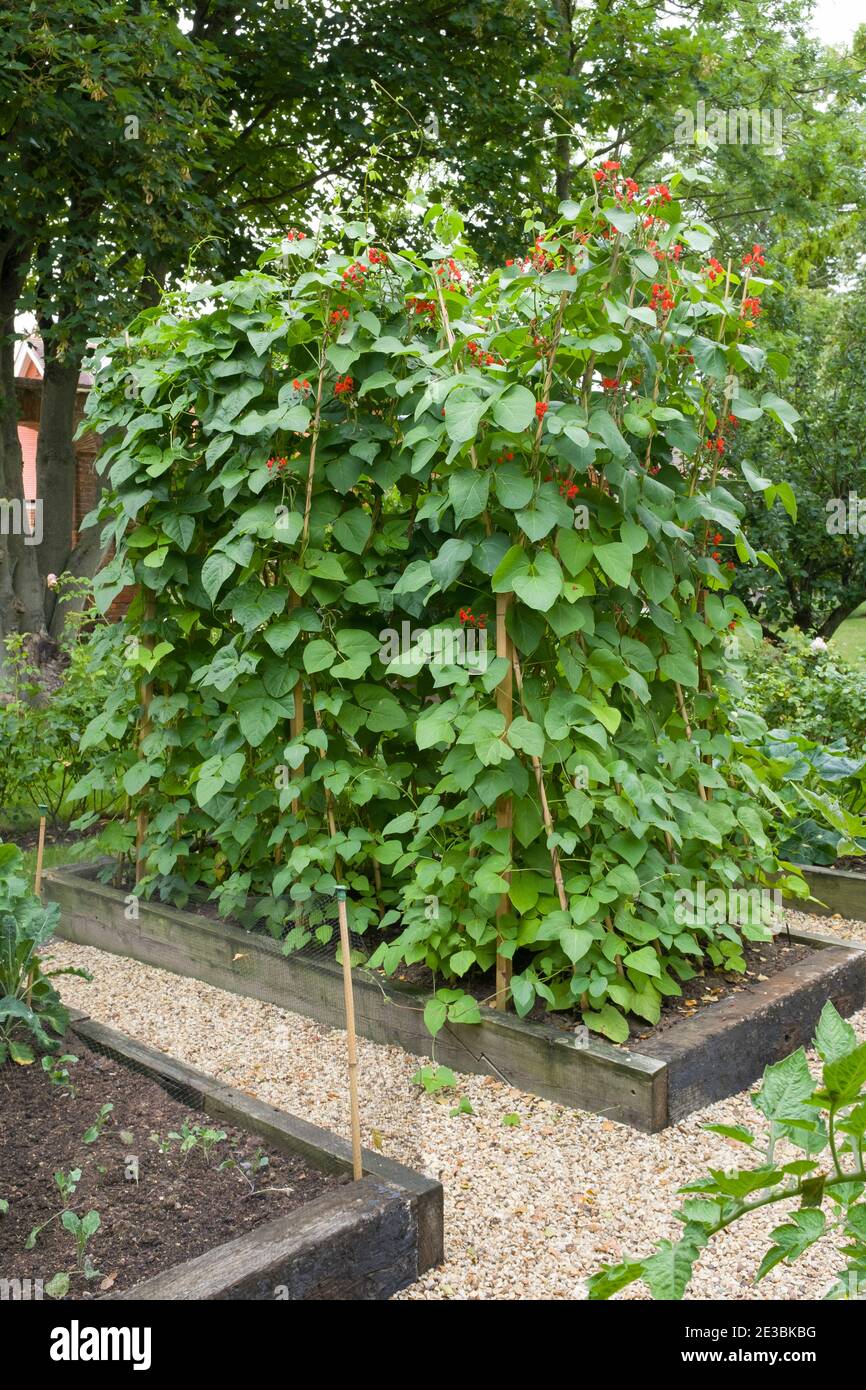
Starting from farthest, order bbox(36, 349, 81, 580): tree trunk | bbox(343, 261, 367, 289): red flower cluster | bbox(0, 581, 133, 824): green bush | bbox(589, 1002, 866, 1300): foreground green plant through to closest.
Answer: bbox(36, 349, 81, 580): tree trunk → bbox(0, 581, 133, 824): green bush → bbox(343, 261, 367, 289): red flower cluster → bbox(589, 1002, 866, 1300): foreground green plant

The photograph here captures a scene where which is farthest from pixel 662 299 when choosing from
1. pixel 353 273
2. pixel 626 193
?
pixel 353 273

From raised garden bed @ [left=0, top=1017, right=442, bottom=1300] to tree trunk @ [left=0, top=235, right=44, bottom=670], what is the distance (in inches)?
240

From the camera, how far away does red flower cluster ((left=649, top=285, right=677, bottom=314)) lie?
10.1ft

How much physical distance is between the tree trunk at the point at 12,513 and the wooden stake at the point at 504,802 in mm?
5947

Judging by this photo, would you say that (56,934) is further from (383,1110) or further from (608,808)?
(608,808)

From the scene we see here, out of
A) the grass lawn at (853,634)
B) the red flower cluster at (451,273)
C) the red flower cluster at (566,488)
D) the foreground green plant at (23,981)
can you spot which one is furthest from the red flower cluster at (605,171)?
the grass lawn at (853,634)

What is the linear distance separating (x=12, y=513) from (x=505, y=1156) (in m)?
6.93

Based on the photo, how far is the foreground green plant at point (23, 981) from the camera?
9.35ft

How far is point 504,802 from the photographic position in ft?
10.5

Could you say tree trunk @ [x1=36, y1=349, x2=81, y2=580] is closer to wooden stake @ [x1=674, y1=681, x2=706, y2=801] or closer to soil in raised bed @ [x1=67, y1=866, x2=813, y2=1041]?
Answer: soil in raised bed @ [x1=67, y1=866, x2=813, y2=1041]

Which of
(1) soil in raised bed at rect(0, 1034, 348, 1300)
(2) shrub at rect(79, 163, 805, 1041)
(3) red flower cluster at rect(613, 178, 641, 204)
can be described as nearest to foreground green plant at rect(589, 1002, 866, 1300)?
(1) soil in raised bed at rect(0, 1034, 348, 1300)
